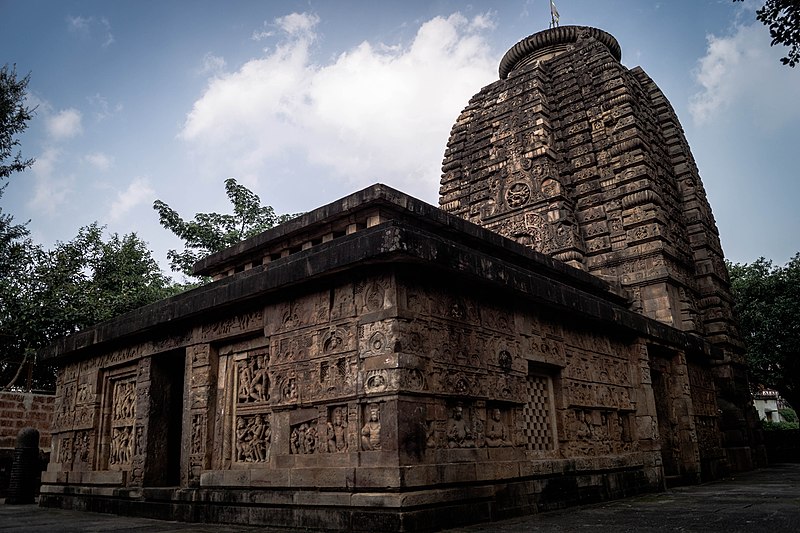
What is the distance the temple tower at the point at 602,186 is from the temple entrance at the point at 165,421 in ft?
27.2

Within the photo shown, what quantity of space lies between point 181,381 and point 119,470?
61.6 inches

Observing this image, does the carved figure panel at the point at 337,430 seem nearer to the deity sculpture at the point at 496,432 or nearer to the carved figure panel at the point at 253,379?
the carved figure panel at the point at 253,379

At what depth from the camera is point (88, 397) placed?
33.8 ft

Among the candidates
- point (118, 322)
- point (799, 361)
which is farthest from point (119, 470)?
point (799, 361)

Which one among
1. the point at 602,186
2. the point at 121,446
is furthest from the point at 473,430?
the point at 602,186

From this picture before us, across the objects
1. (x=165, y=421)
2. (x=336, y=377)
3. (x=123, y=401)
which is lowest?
(x=165, y=421)

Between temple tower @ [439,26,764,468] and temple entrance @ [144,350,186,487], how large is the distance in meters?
8.29

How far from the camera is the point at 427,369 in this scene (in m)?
6.08

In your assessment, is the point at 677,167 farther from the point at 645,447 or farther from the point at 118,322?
the point at 118,322

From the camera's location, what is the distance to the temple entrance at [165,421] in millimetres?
8742

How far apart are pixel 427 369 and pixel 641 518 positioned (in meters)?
2.56

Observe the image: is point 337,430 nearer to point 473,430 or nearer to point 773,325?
point 473,430

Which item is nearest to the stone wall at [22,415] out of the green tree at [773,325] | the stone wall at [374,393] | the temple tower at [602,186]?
the stone wall at [374,393]

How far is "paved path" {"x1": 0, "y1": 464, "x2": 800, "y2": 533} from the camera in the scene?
535 cm
